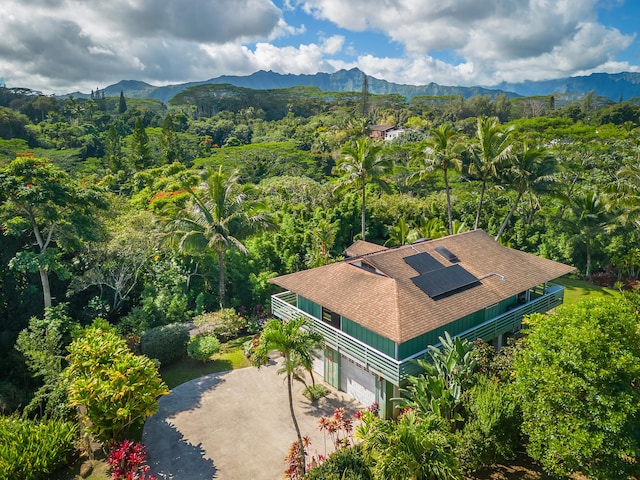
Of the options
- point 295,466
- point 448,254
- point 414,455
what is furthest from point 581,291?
point 295,466

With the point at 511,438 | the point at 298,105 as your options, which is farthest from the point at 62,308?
the point at 298,105

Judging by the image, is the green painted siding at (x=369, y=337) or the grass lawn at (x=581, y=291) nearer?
the green painted siding at (x=369, y=337)

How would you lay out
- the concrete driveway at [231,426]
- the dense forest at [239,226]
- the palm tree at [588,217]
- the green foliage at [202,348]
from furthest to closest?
the palm tree at [588,217]
the green foliage at [202,348]
the dense forest at [239,226]
the concrete driveway at [231,426]

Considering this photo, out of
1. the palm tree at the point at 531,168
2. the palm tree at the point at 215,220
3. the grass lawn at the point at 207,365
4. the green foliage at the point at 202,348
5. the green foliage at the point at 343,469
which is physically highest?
the palm tree at the point at 531,168

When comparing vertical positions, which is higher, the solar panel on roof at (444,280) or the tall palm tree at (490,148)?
the tall palm tree at (490,148)

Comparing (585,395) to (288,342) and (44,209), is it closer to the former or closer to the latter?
(288,342)

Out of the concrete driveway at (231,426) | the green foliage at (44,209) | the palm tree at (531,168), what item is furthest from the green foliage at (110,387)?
the palm tree at (531,168)

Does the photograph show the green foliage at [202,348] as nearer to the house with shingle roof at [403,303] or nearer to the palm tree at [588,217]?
the house with shingle roof at [403,303]
